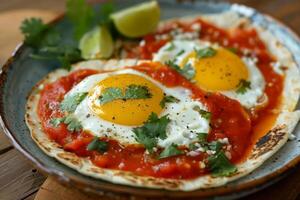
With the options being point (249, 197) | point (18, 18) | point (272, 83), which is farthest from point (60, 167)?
point (18, 18)

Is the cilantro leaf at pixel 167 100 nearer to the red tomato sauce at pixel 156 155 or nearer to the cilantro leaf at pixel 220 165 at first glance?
the red tomato sauce at pixel 156 155

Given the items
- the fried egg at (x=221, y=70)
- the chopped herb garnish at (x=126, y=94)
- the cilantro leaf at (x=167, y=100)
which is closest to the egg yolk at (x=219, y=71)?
the fried egg at (x=221, y=70)

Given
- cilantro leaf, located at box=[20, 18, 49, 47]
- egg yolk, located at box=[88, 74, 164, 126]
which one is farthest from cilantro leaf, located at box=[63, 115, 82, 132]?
cilantro leaf, located at box=[20, 18, 49, 47]

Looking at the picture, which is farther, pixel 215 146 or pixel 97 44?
pixel 97 44

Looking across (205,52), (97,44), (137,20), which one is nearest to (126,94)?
(205,52)

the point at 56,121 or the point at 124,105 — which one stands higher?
the point at 124,105

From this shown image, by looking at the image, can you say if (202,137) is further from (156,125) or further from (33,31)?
(33,31)

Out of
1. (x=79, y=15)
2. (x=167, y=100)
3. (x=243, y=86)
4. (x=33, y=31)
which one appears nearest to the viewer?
(x=167, y=100)
